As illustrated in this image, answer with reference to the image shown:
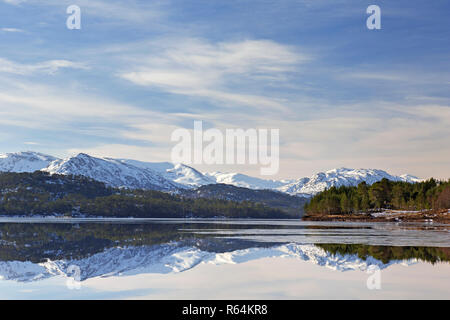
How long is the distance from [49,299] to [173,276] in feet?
34.5

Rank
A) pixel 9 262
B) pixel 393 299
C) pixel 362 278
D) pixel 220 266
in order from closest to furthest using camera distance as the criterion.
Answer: pixel 393 299
pixel 362 278
pixel 220 266
pixel 9 262

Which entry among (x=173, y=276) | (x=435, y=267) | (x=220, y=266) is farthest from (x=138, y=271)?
(x=435, y=267)

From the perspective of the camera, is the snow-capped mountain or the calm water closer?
the calm water

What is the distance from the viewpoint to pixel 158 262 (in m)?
44.5

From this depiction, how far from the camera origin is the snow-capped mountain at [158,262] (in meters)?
38.0

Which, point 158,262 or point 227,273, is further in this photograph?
point 158,262

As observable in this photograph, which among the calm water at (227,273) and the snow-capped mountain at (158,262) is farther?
the snow-capped mountain at (158,262)

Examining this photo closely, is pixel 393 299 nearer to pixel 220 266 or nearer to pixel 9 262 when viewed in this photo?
pixel 220 266

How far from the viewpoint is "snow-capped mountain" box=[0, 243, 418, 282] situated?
38.0 meters

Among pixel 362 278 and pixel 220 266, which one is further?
pixel 220 266

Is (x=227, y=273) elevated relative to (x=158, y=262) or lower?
elevated
